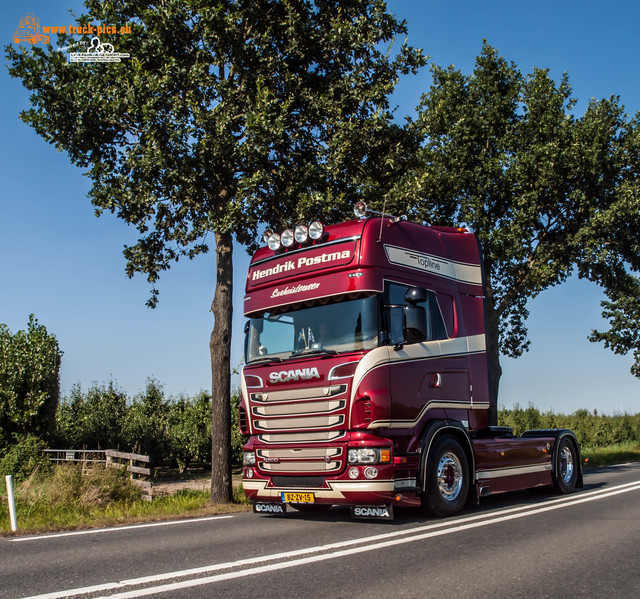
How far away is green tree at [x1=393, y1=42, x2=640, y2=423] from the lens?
2284cm

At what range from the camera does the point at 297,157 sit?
13.3 m

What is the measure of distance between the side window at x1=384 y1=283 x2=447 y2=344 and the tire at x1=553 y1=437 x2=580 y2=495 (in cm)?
411

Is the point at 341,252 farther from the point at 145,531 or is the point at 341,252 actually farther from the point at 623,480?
the point at 623,480

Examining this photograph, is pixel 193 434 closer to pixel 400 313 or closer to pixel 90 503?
pixel 90 503

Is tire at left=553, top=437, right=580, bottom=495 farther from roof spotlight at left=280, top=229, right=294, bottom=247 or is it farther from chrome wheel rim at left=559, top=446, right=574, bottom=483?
roof spotlight at left=280, top=229, right=294, bottom=247

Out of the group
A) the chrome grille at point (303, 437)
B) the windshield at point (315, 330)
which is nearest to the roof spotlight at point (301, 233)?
the windshield at point (315, 330)

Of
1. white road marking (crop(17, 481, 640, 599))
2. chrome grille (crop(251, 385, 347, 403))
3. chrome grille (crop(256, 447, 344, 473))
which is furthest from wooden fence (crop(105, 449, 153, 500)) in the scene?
white road marking (crop(17, 481, 640, 599))

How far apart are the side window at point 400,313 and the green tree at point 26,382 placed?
46.4 ft

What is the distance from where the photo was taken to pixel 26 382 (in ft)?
63.5

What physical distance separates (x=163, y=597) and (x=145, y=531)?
4.11 metres

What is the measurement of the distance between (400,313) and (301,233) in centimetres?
193

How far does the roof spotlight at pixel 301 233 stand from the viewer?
30.5 feet

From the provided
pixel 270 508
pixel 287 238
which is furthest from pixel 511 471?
pixel 287 238

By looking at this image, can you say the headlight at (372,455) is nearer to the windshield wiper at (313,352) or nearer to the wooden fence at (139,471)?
the windshield wiper at (313,352)
